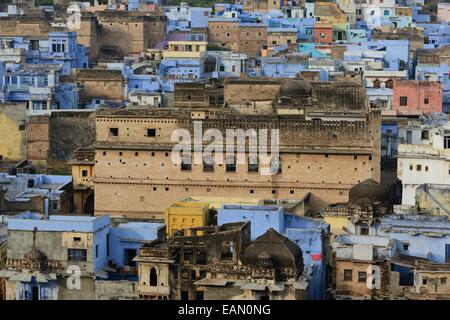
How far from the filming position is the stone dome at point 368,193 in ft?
113

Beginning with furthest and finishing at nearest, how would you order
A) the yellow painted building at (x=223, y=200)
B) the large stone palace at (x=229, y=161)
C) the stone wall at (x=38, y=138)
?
1. the stone wall at (x=38, y=138)
2. the large stone palace at (x=229, y=161)
3. the yellow painted building at (x=223, y=200)

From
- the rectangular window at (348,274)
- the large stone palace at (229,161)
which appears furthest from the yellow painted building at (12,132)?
the rectangular window at (348,274)

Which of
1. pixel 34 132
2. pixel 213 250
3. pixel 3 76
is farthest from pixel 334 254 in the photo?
pixel 3 76

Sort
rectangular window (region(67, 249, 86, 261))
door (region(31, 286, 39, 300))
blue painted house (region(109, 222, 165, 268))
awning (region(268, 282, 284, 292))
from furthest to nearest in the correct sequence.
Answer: blue painted house (region(109, 222, 165, 268)), rectangular window (region(67, 249, 86, 261)), door (region(31, 286, 39, 300)), awning (region(268, 282, 284, 292))

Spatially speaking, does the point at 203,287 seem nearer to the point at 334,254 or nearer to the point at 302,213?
the point at 334,254

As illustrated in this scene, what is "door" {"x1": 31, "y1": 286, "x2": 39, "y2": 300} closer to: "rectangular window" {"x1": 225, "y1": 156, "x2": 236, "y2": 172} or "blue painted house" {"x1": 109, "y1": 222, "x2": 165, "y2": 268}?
"blue painted house" {"x1": 109, "y1": 222, "x2": 165, "y2": 268}

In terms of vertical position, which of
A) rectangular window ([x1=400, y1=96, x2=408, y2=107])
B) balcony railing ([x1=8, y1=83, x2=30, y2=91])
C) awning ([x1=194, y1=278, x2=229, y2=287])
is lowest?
awning ([x1=194, y1=278, x2=229, y2=287])

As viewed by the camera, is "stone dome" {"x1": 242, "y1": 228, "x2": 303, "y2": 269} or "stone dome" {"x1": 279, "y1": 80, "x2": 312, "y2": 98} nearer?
"stone dome" {"x1": 242, "y1": 228, "x2": 303, "y2": 269}

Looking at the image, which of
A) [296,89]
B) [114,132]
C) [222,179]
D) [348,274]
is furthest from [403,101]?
[348,274]

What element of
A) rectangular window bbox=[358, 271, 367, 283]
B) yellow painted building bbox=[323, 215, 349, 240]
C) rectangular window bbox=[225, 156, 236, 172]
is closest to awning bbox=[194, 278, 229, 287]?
rectangular window bbox=[358, 271, 367, 283]

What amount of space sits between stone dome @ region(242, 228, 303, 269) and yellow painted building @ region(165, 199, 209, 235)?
5.03m

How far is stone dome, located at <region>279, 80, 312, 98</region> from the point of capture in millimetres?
40688

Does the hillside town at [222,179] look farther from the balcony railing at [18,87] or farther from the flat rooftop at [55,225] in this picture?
the balcony railing at [18,87]

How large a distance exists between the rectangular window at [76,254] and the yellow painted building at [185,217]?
3267 mm
